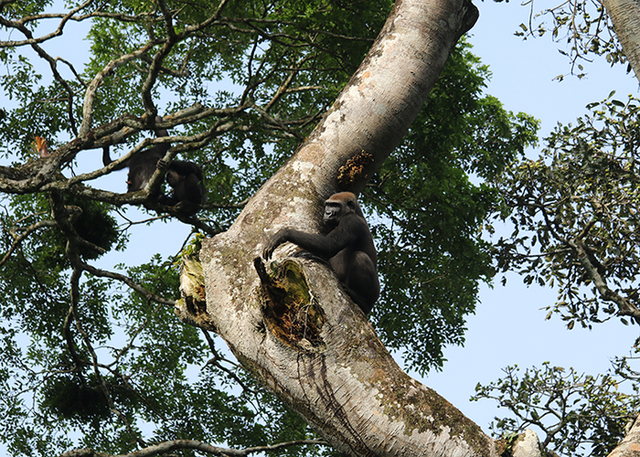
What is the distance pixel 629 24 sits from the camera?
14.6 ft

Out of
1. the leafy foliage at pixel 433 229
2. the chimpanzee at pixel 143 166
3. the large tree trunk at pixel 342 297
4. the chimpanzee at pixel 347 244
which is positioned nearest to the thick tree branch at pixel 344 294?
the large tree trunk at pixel 342 297

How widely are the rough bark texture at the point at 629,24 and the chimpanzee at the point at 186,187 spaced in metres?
6.15

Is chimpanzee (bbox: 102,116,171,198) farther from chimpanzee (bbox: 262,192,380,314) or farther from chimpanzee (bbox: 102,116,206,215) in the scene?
chimpanzee (bbox: 262,192,380,314)

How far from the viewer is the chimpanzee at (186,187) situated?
8891 millimetres

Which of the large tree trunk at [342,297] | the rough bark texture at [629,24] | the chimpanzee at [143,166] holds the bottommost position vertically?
the large tree trunk at [342,297]

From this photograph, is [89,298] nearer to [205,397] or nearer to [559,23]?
[205,397]

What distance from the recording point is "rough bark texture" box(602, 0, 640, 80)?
175 inches

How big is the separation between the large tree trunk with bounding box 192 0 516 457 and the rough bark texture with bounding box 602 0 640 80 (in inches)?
46.7

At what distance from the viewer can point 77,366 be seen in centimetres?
996

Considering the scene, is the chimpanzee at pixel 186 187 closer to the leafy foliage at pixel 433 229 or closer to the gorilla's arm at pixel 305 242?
the leafy foliage at pixel 433 229

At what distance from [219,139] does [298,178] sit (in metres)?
5.63

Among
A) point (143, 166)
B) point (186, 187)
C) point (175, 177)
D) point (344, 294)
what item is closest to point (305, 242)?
point (344, 294)

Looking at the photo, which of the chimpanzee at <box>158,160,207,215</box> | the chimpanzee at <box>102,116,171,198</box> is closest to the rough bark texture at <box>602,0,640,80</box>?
the chimpanzee at <box>158,160,207,215</box>

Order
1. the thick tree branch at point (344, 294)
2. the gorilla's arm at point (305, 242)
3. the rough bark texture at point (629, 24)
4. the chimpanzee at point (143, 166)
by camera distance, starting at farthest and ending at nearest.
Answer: the chimpanzee at point (143, 166) → the rough bark texture at point (629, 24) → the gorilla's arm at point (305, 242) → the thick tree branch at point (344, 294)
